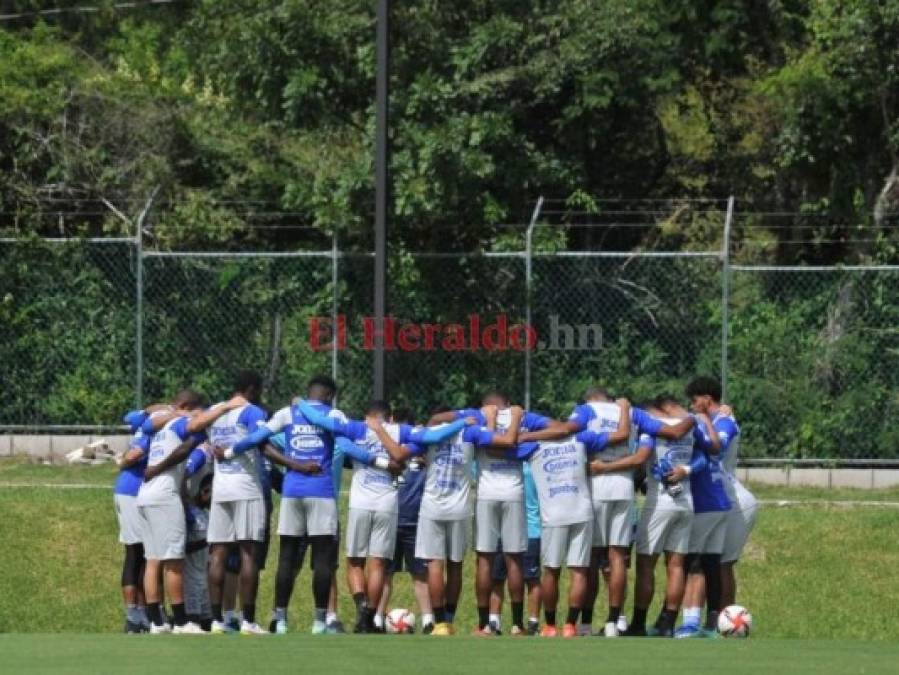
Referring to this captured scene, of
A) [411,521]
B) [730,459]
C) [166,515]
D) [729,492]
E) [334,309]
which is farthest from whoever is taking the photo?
[334,309]

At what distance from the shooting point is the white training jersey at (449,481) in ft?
54.9

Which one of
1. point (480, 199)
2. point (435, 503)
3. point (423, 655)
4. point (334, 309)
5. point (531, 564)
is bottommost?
point (531, 564)

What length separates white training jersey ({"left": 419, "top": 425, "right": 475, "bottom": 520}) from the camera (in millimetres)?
16734

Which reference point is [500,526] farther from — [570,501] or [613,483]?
[613,483]

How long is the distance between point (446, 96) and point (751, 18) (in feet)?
14.2

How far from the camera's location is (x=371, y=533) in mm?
16828

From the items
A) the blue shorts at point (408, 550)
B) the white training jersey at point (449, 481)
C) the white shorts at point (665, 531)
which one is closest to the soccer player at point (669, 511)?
the white shorts at point (665, 531)

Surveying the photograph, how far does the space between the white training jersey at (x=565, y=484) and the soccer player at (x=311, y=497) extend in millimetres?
1465

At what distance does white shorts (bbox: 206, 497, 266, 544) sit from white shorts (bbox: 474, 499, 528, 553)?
1.73m

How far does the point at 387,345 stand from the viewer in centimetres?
2372

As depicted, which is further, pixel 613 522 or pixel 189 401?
pixel 189 401

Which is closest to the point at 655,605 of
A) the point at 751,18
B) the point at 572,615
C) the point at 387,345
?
the point at 572,615


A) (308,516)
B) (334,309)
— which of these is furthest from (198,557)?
(334,309)

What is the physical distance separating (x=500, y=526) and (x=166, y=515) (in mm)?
2640
